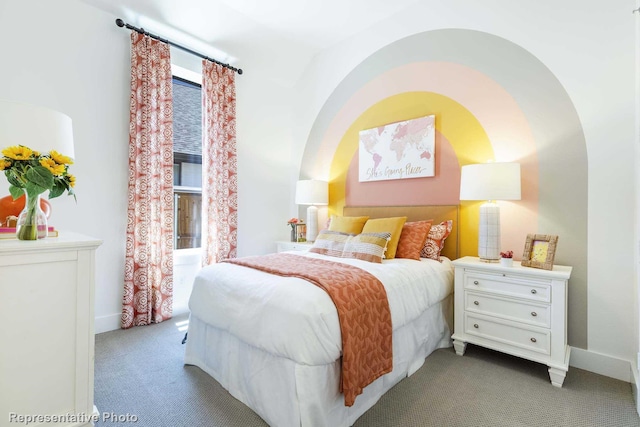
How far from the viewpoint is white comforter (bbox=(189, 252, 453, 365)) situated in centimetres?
143

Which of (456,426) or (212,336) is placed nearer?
(456,426)

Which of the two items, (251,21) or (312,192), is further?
(312,192)

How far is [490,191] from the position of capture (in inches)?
89.1

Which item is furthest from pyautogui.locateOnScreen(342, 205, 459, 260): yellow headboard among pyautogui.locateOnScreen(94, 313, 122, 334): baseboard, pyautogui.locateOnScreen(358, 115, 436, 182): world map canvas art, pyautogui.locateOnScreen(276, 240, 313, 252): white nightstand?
pyautogui.locateOnScreen(94, 313, 122, 334): baseboard

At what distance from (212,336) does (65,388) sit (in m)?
0.87

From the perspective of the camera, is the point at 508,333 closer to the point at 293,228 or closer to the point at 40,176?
the point at 293,228

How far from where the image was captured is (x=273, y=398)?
5.05 feet

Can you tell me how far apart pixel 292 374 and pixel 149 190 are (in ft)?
7.85

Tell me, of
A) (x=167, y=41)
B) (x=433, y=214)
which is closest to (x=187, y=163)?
(x=167, y=41)

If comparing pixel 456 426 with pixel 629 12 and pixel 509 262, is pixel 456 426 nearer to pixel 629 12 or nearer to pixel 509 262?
pixel 509 262

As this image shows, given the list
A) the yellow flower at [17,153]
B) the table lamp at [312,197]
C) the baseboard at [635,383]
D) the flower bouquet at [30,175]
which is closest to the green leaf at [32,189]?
the flower bouquet at [30,175]

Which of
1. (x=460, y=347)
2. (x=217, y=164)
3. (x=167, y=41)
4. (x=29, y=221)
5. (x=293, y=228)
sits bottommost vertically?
(x=460, y=347)

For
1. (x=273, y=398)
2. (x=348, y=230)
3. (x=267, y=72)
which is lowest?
(x=273, y=398)

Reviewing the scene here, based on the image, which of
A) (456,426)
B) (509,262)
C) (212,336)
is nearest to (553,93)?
(509,262)
